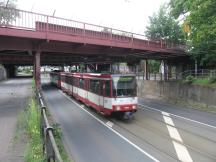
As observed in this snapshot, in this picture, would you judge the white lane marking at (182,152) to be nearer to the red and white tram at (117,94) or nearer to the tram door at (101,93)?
the red and white tram at (117,94)

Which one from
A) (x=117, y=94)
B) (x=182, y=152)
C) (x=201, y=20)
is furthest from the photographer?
(x=201, y=20)

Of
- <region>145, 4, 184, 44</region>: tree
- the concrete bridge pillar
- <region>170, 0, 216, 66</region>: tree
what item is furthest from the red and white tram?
the concrete bridge pillar

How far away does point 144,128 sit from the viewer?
18.8 meters

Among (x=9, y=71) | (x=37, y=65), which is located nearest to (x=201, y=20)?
(x=37, y=65)

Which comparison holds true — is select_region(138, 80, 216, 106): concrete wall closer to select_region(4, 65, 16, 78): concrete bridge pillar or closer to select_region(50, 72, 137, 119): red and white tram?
select_region(50, 72, 137, 119): red and white tram

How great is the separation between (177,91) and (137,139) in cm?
2023

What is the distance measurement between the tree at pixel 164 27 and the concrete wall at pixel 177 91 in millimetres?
7672

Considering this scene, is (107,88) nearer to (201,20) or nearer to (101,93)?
(101,93)

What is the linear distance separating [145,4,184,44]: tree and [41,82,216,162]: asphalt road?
2417 cm

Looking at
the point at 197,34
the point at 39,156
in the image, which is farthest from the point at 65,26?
the point at 39,156

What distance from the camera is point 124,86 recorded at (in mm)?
21469

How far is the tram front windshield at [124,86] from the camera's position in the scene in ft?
69.3

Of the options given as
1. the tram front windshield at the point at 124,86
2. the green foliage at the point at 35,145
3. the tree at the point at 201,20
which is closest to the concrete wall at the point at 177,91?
the tree at the point at 201,20

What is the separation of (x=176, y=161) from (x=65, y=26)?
55.9ft
